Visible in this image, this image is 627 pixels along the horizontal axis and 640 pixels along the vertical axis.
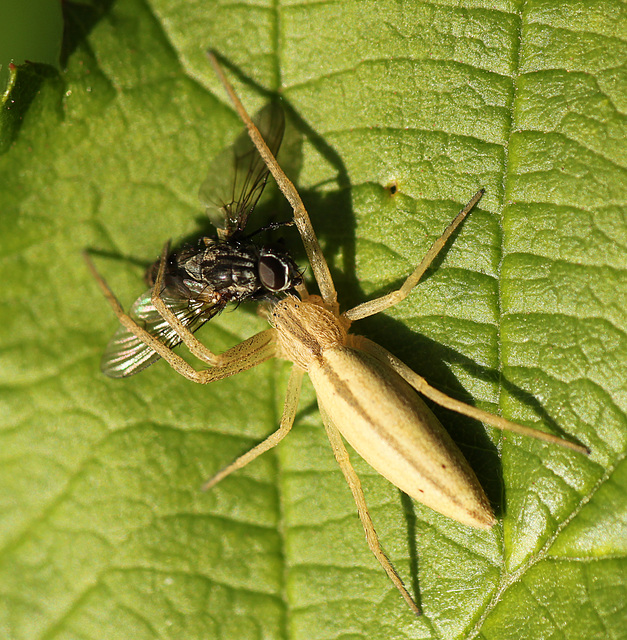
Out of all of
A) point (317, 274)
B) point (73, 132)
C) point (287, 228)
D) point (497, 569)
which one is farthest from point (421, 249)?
point (73, 132)

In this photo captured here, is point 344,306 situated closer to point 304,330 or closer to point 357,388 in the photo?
point 304,330

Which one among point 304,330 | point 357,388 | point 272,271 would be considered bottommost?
point 357,388

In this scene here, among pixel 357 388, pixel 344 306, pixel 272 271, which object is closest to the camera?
pixel 357 388

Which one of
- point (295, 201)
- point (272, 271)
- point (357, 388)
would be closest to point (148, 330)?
point (272, 271)

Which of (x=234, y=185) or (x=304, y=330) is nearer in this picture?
(x=304, y=330)

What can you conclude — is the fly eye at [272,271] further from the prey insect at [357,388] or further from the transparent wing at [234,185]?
the transparent wing at [234,185]

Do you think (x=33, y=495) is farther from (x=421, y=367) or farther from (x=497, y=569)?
(x=497, y=569)

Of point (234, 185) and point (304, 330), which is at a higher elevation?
point (234, 185)
